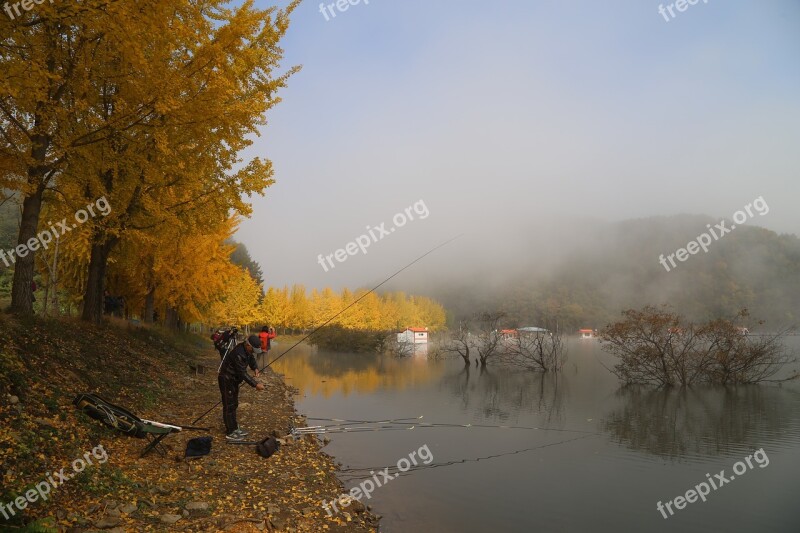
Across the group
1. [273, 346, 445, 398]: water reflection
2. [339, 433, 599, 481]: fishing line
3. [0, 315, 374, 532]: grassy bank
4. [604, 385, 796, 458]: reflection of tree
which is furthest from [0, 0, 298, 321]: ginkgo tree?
[604, 385, 796, 458]: reflection of tree

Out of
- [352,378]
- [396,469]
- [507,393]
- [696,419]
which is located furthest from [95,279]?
[696,419]

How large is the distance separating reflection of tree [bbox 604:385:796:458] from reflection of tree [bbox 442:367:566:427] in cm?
268

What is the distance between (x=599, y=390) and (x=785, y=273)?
18260cm

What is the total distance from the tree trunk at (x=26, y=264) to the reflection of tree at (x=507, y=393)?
46.6 ft

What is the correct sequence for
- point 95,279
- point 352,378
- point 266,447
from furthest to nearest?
1. point 352,378
2. point 95,279
3. point 266,447

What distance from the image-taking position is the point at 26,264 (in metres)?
10.5

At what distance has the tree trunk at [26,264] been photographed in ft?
33.6

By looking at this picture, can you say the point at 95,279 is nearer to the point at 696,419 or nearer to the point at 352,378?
the point at 352,378

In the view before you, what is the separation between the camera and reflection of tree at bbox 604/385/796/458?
14.1m

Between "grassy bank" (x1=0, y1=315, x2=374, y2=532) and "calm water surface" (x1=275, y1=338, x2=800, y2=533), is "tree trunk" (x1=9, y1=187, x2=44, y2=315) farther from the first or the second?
"calm water surface" (x1=275, y1=338, x2=800, y2=533)

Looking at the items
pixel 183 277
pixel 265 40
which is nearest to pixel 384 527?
pixel 265 40

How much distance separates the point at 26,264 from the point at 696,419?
22055 mm

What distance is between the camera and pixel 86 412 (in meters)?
7.14

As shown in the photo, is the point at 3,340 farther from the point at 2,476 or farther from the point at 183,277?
the point at 183,277
